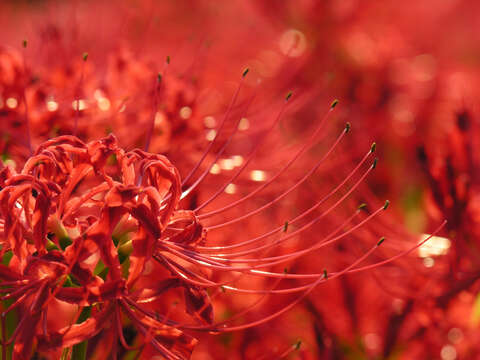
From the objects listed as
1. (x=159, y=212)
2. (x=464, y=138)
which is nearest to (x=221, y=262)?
(x=159, y=212)

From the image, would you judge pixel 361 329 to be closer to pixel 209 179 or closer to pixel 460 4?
pixel 209 179

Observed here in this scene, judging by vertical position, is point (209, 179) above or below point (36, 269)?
above

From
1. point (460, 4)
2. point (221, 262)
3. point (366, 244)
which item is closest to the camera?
point (221, 262)

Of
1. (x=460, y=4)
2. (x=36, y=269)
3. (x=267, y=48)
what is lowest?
(x=36, y=269)

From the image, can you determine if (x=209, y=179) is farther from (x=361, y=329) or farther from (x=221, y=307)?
(x=361, y=329)

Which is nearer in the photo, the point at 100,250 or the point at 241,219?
the point at 100,250

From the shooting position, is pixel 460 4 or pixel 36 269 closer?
pixel 36 269

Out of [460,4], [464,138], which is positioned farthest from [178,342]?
[460,4]

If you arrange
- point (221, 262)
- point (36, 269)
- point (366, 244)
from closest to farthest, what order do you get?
point (36, 269) < point (221, 262) < point (366, 244)

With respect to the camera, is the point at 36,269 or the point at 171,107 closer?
the point at 36,269
